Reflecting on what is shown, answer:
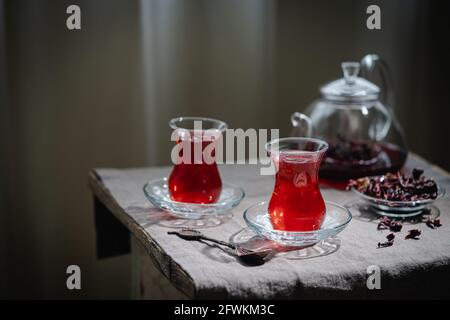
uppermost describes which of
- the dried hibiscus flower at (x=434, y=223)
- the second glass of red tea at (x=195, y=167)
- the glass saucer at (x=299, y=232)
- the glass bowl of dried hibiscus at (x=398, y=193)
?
the second glass of red tea at (x=195, y=167)

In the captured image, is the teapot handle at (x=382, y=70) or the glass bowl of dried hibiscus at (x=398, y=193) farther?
the teapot handle at (x=382, y=70)

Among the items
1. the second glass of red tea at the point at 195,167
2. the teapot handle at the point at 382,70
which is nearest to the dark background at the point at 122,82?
the teapot handle at the point at 382,70

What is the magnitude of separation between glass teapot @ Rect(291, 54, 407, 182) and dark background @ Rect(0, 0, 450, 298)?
0.59m

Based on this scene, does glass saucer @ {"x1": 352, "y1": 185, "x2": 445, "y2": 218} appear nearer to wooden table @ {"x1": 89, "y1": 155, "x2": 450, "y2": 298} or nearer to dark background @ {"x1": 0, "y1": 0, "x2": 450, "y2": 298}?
wooden table @ {"x1": 89, "y1": 155, "x2": 450, "y2": 298}

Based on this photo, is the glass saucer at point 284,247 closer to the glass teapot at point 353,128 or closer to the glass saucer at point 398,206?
the glass saucer at point 398,206

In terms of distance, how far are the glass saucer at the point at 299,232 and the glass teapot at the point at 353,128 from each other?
12.0 inches

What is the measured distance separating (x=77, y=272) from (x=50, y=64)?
643 mm

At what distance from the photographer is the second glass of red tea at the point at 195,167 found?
1518mm

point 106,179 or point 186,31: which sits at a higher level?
point 186,31

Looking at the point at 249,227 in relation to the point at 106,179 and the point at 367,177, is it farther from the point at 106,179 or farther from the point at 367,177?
the point at 106,179

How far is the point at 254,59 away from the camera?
2.43 meters

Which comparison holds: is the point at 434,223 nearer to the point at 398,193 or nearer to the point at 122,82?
the point at 398,193

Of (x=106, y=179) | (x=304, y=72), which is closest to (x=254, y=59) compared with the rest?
(x=304, y=72)
